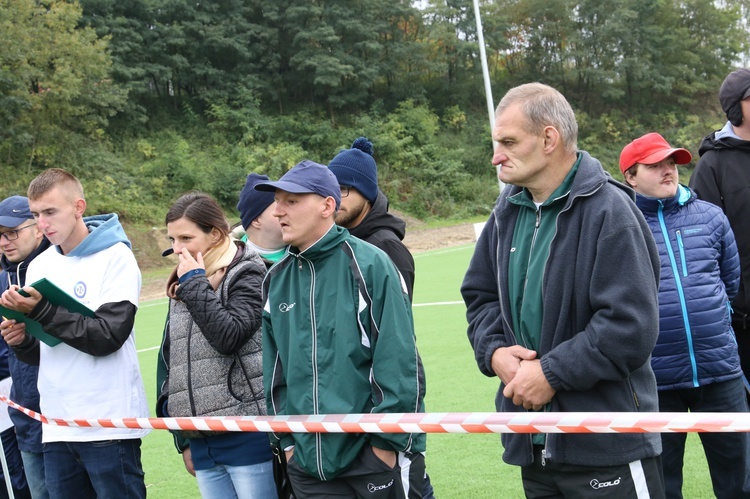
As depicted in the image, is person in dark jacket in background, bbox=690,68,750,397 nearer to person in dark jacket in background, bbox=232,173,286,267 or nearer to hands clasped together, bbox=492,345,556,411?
hands clasped together, bbox=492,345,556,411

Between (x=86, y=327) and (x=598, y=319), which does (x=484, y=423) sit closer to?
(x=598, y=319)

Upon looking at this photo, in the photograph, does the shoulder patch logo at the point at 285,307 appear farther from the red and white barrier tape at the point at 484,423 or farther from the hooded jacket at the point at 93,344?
the hooded jacket at the point at 93,344

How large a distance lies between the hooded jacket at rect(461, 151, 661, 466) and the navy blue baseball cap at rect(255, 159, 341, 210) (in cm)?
99

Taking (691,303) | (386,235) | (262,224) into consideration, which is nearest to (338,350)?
(386,235)

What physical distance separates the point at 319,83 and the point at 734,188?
36146mm

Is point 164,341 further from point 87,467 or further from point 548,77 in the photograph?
point 548,77

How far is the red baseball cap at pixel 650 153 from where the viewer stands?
Result: 3.65m

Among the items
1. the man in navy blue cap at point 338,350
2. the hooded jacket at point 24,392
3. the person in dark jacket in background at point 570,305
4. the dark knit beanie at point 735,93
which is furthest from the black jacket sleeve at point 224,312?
the dark knit beanie at point 735,93

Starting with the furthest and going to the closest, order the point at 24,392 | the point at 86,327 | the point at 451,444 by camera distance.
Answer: the point at 451,444 → the point at 24,392 → the point at 86,327

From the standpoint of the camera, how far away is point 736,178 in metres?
4.07

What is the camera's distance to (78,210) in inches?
158

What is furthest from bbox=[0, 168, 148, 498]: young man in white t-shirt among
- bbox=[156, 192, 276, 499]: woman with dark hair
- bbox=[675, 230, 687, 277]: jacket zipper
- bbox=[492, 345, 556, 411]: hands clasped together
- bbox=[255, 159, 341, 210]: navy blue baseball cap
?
bbox=[675, 230, 687, 277]: jacket zipper

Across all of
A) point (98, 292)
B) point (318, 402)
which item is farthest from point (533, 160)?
point (98, 292)

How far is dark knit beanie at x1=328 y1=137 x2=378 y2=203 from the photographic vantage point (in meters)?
3.96
